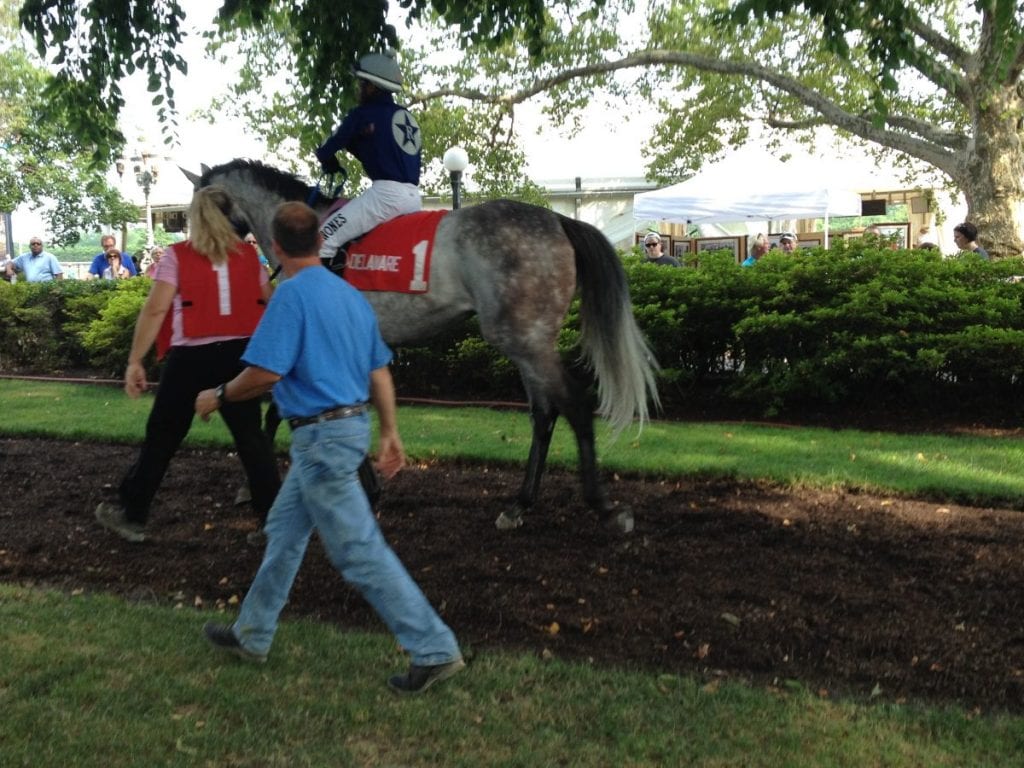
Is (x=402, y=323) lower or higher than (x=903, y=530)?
higher

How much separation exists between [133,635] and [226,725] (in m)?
0.99

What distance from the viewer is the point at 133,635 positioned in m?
4.07

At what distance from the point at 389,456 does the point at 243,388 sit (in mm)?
592

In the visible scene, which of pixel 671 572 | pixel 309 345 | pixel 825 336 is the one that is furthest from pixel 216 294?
pixel 825 336

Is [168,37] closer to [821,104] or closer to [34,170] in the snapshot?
[821,104]

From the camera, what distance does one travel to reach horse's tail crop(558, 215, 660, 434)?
599cm

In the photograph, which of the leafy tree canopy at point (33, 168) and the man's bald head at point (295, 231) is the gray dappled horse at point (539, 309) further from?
the leafy tree canopy at point (33, 168)

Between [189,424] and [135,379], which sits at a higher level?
[135,379]

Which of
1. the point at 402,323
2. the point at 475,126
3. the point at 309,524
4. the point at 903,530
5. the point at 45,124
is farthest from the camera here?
the point at 475,126

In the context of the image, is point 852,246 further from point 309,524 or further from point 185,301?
point 309,524

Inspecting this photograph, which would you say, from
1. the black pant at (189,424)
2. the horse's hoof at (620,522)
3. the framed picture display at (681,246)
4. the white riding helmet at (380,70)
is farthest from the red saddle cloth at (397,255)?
the framed picture display at (681,246)

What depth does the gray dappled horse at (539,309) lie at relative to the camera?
19.1 ft

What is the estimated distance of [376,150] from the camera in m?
5.93

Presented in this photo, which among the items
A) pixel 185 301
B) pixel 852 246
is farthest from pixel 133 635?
pixel 852 246
